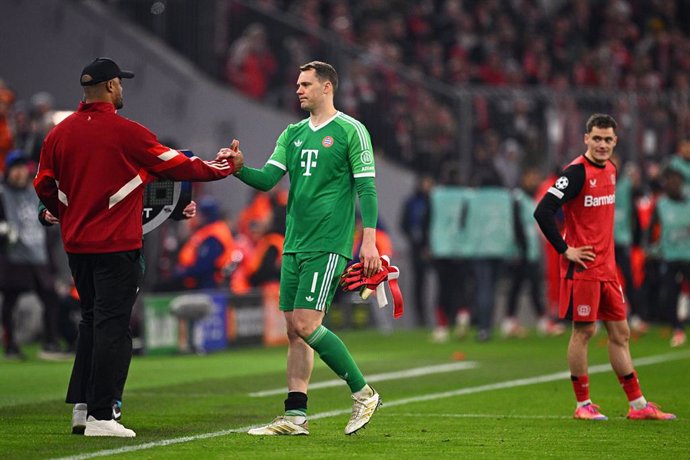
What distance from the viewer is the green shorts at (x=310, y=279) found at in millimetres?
9242

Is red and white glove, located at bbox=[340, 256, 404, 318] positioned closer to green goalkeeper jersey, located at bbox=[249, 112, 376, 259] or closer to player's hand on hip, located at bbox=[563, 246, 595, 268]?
green goalkeeper jersey, located at bbox=[249, 112, 376, 259]

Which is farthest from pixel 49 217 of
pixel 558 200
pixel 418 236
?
pixel 418 236

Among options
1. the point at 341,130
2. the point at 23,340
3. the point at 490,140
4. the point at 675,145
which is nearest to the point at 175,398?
the point at 341,130

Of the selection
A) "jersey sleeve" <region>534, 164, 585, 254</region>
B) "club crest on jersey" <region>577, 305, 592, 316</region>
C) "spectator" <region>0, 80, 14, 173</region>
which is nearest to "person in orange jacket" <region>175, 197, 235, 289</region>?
"spectator" <region>0, 80, 14, 173</region>

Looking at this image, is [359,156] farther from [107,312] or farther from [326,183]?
[107,312]

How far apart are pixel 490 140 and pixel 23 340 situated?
9.31 metres

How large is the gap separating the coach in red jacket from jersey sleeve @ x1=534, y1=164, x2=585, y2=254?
2662 mm

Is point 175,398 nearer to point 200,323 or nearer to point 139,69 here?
point 200,323

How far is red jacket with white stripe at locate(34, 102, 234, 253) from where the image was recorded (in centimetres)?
918

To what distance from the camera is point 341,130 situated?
941 cm

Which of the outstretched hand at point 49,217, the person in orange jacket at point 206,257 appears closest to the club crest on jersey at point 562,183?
the outstretched hand at point 49,217

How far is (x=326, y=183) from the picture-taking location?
9391 millimetres

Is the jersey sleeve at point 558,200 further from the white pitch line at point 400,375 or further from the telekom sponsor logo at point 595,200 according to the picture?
the white pitch line at point 400,375

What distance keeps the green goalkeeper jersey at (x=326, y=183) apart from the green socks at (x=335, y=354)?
53 centimetres
